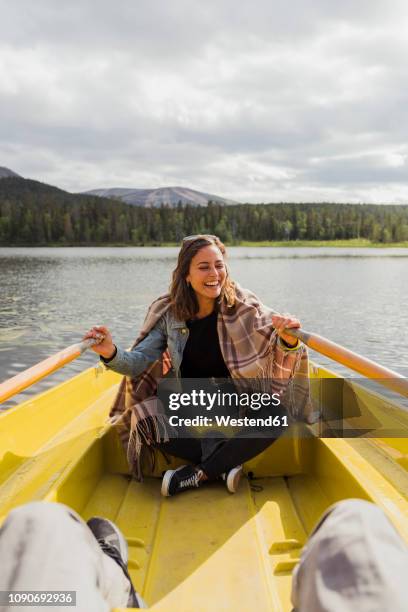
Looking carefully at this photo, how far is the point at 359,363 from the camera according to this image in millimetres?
2504

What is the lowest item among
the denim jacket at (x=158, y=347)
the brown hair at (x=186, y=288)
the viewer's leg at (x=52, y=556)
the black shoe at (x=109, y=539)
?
the black shoe at (x=109, y=539)

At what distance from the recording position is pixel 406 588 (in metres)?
1.18

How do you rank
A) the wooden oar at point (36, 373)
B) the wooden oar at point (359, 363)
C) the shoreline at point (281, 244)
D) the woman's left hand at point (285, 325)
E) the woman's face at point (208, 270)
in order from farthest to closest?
the shoreline at point (281, 244)
the woman's face at point (208, 270)
the woman's left hand at point (285, 325)
the wooden oar at point (36, 373)
the wooden oar at point (359, 363)

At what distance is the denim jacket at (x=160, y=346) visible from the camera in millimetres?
3129

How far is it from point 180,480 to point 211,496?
0.21 meters

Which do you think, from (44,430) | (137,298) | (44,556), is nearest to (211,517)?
(44,430)

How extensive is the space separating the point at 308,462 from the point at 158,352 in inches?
46.0

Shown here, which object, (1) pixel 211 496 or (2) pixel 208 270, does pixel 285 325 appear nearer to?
(2) pixel 208 270

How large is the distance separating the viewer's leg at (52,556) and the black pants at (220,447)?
1.52m

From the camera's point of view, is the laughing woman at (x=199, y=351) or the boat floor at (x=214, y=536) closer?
the boat floor at (x=214, y=536)

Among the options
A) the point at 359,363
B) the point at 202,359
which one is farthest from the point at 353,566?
the point at 202,359

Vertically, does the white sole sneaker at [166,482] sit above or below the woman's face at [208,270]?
below

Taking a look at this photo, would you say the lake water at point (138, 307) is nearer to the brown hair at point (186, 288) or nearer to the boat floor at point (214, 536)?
the brown hair at point (186, 288)

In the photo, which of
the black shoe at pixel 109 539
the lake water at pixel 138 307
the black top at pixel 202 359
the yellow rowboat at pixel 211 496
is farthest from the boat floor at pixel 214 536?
the lake water at pixel 138 307
